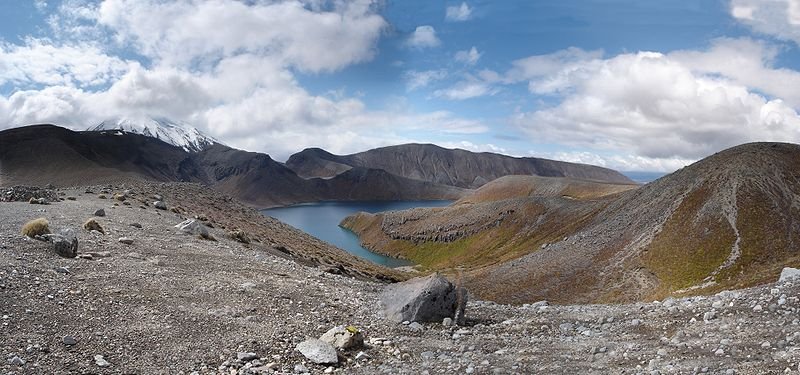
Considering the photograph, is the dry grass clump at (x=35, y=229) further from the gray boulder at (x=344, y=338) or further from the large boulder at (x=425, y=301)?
the large boulder at (x=425, y=301)

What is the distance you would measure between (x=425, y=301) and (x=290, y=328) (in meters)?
4.61

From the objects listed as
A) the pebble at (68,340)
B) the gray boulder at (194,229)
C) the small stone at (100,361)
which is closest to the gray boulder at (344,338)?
the small stone at (100,361)

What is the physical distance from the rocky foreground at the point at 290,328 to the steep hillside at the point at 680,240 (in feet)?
99.8

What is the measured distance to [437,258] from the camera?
140m

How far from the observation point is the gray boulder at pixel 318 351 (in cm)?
1174

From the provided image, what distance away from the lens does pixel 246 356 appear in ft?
37.6

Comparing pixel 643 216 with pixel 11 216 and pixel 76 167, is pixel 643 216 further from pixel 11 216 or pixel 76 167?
pixel 76 167

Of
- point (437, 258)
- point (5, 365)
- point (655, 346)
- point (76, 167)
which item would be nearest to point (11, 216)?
point (5, 365)

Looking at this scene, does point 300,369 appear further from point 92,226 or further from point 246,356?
point 92,226

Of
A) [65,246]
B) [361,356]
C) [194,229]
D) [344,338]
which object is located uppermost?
[65,246]

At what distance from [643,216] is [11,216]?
69023 mm

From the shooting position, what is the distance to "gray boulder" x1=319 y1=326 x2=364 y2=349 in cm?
1262

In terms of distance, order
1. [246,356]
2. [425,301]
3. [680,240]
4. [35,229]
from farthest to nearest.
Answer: [680,240]
[35,229]
[425,301]
[246,356]

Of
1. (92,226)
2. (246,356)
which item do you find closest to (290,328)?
(246,356)
